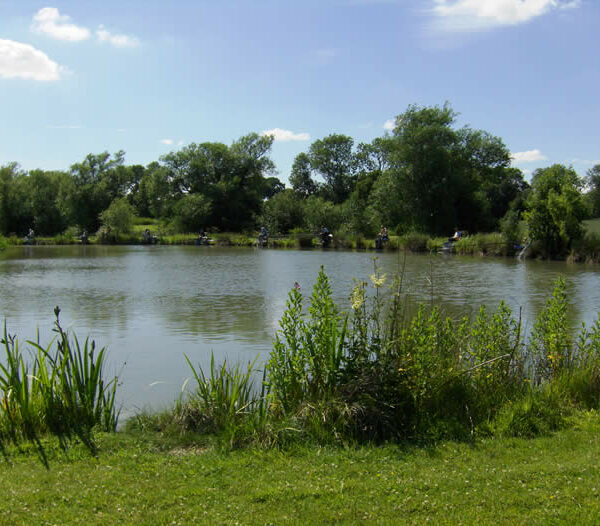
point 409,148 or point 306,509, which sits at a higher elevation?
point 409,148

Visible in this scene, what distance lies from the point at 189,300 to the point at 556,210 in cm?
2380

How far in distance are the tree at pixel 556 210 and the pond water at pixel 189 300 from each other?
7.56 feet

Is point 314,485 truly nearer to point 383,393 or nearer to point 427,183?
point 383,393

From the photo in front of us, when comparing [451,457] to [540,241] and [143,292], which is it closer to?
[143,292]

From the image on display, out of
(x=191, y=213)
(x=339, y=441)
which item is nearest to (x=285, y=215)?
(x=191, y=213)

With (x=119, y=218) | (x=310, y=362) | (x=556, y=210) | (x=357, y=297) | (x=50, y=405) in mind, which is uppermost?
(x=119, y=218)

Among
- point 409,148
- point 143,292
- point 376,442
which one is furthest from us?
point 409,148

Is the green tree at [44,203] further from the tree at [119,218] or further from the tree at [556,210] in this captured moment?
the tree at [556,210]

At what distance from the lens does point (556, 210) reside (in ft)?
105

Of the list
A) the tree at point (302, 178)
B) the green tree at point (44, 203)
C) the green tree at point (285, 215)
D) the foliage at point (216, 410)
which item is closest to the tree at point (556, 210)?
the foliage at point (216, 410)

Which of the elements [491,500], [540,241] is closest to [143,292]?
[491,500]

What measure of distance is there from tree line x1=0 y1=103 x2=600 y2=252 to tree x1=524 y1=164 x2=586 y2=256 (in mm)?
60

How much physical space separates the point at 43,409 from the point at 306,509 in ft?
9.83

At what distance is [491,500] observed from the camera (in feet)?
12.1
